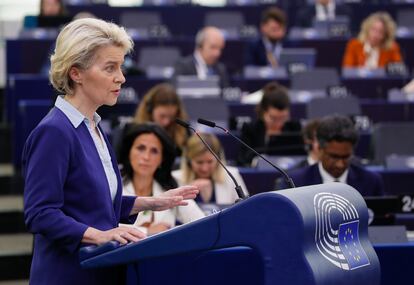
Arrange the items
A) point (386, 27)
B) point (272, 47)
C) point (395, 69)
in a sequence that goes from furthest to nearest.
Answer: point (272, 47), point (386, 27), point (395, 69)

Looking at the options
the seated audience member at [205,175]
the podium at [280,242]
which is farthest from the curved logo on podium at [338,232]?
Answer: the seated audience member at [205,175]

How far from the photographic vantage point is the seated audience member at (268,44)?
1301cm

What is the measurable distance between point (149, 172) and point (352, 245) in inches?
109

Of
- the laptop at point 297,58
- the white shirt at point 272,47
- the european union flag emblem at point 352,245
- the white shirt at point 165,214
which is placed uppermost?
the white shirt at point 272,47

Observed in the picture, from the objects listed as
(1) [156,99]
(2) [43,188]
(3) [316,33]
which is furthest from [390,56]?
(2) [43,188]

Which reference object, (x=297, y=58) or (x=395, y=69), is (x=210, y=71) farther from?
(x=395, y=69)

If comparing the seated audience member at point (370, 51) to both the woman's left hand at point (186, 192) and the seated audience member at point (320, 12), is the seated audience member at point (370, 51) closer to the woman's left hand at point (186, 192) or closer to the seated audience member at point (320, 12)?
the seated audience member at point (320, 12)

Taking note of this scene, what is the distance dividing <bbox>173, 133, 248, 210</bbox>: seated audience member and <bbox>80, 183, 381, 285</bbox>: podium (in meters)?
3.55

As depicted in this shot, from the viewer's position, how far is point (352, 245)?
3.12 meters

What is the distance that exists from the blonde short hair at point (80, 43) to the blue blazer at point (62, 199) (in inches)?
4.5

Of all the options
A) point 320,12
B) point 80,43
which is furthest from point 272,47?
point 80,43

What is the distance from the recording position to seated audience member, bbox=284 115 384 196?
6.20 metres

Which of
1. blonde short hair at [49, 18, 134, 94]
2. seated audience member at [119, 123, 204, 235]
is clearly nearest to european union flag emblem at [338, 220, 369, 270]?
blonde short hair at [49, 18, 134, 94]

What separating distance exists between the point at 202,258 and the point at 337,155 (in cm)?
305
